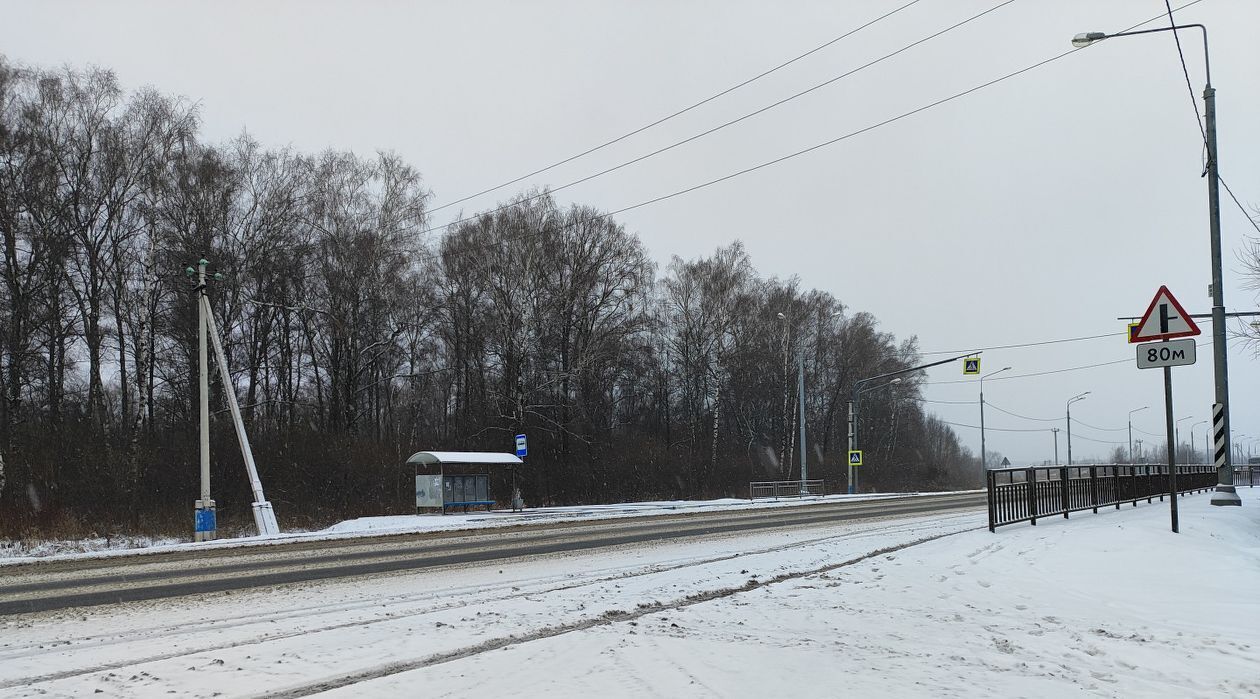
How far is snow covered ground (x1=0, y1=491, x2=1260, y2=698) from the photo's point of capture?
5469mm

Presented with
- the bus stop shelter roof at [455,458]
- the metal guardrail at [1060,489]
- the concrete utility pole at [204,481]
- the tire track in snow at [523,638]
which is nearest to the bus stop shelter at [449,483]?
the bus stop shelter roof at [455,458]

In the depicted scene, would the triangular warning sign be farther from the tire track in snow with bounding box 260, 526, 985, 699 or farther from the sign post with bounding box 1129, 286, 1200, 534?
the tire track in snow with bounding box 260, 526, 985, 699

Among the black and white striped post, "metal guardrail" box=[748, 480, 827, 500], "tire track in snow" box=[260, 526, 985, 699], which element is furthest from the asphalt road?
"metal guardrail" box=[748, 480, 827, 500]

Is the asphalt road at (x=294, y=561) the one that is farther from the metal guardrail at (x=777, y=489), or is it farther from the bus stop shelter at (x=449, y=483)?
the metal guardrail at (x=777, y=489)

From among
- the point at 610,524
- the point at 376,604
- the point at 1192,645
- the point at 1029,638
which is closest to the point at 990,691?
the point at 1029,638

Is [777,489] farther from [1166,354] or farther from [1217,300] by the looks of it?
[1166,354]

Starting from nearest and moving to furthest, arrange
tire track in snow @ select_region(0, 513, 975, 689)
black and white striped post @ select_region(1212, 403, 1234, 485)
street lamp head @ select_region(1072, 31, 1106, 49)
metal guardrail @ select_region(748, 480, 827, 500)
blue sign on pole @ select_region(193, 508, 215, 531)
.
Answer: tire track in snow @ select_region(0, 513, 975, 689), street lamp head @ select_region(1072, 31, 1106, 49), black and white striped post @ select_region(1212, 403, 1234, 485), blue sign on pole @ select_region(193, 508, 215, 531), metal guardrail @ select_region(748, 480, 827, 500)

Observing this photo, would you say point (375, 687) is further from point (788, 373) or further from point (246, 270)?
point (788, 373)

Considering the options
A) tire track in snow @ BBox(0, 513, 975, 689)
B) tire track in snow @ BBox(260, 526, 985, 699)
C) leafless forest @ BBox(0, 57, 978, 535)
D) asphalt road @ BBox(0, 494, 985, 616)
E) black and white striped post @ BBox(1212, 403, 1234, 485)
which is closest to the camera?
tire track in snow @ BBox(260, 526, 985, 699)

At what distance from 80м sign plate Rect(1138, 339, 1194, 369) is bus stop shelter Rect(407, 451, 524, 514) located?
2311cm

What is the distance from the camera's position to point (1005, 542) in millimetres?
13883

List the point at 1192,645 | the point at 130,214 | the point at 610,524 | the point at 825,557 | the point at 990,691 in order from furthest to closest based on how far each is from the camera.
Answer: the point at 130,214, the point at 610,524, the point at 825,557, the point at 1192,645, the point at 990,691

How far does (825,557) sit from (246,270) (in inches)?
1294

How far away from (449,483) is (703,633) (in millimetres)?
25520
